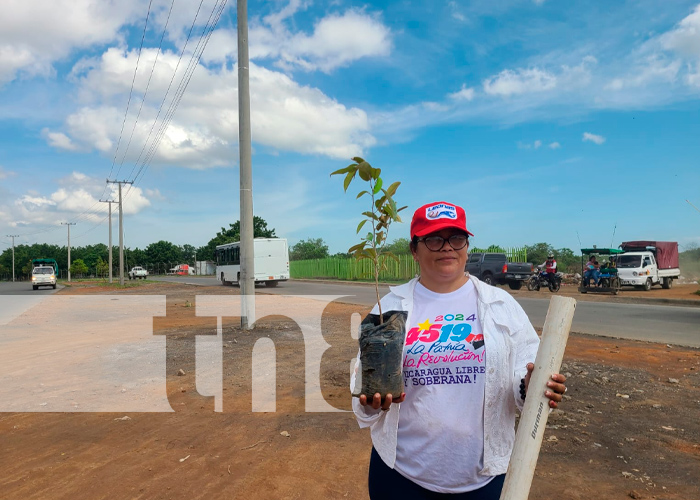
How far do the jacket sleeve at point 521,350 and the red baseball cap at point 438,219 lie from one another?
16.7 inches

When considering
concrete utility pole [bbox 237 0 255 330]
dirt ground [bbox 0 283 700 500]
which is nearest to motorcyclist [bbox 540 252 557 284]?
concrete utility pole [bbox 237 0 255 330]

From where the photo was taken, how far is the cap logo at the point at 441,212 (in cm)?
213

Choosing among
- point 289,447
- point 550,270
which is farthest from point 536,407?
point 550,270

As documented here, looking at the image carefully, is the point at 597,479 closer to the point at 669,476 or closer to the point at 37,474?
the point at 669,476

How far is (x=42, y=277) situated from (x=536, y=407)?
4394 centimetres

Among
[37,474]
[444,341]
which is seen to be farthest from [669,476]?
[37,474]

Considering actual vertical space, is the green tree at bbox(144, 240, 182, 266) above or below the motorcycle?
above

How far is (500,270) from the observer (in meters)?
23.2

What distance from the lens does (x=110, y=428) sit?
5035 millimetres

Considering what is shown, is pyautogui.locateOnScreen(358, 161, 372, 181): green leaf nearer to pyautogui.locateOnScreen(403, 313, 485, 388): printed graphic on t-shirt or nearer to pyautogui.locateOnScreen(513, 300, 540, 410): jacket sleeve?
pyautogui.locateOnScreen(403, 313, 485, 388): printed graphic on t-shirt

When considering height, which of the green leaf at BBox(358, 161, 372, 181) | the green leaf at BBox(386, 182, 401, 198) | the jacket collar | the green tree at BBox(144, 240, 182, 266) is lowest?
the jacket collar

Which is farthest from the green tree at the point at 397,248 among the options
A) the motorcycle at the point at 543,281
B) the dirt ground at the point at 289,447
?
the motorcycle at the point at 543,281

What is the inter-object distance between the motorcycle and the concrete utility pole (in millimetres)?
14657

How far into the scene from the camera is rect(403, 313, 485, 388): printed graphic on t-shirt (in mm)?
2006
